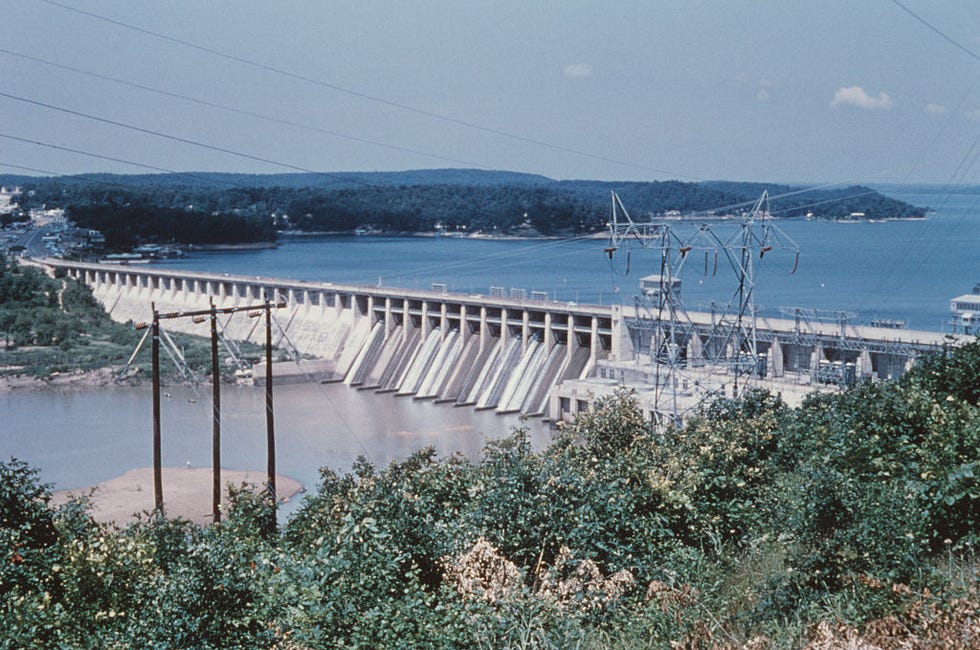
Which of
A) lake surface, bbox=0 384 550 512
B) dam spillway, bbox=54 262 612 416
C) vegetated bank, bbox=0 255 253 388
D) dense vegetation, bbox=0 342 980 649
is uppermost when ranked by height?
dense vegetation, bbox=0 342 980 649

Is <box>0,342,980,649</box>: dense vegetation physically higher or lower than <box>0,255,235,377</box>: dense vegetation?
higher

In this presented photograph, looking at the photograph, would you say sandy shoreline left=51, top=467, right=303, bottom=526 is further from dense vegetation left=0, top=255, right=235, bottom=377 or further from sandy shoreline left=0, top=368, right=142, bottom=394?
dense vegetation left=0, top=255, right=235, bottom=377

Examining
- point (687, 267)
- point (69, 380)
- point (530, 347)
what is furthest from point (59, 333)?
point (687, 267)

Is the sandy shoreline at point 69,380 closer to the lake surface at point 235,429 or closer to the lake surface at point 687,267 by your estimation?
the lake surface at point 235,429

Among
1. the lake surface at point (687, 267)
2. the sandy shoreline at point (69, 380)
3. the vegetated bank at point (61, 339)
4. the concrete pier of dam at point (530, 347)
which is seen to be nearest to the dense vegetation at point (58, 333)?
the vegetated bank at point (61, 339)

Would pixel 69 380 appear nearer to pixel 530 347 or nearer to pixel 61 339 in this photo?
pixel 61 339

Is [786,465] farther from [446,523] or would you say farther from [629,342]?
[629,342]

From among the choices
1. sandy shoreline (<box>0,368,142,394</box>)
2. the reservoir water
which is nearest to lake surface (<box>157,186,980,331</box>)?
the reservoir water
